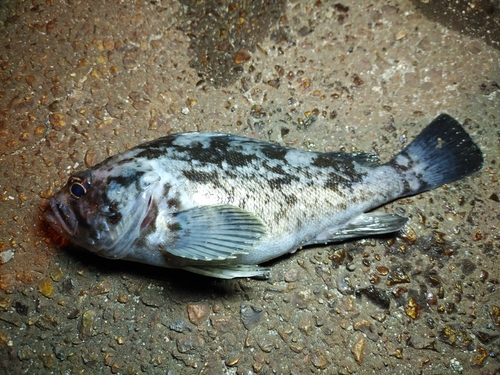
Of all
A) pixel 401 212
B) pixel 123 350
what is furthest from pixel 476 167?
pixel 123 350

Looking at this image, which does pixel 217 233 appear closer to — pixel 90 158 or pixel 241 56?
pixel 90 158

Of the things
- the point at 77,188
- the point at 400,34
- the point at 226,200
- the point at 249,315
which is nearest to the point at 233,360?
the point at 249,315

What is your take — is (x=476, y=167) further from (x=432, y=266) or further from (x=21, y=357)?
(x=21, y=357)

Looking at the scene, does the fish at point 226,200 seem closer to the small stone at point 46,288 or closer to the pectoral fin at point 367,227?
the pectoral fin at point 367,227

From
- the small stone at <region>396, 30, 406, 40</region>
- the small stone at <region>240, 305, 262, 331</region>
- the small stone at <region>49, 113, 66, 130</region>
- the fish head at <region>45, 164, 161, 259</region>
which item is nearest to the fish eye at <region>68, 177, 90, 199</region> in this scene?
the fish head at <region>45, 164, 161, 259</region>

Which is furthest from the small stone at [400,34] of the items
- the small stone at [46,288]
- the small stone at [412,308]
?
the small stone at [46,288]

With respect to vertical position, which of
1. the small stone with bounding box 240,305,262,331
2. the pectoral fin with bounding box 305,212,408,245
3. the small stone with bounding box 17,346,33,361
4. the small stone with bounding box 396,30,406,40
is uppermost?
the small stone with bounding box 396,30,406,40

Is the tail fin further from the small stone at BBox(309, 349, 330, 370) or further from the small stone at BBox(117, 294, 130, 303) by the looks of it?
the small stone at BBox(117, 294, 130, 303)
